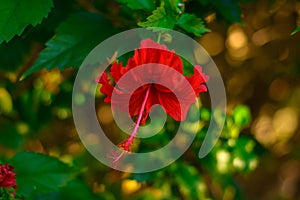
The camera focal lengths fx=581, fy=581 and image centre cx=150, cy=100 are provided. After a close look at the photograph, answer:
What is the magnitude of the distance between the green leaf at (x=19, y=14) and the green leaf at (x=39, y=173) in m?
0.31

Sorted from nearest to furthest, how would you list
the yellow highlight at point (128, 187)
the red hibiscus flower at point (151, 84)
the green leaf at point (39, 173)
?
the red hibiscus flower at point (151, 84) → the green leaf at point (39, 173) → the yellow highlight at point (128, 187)

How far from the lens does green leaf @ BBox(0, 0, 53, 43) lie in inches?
35.6

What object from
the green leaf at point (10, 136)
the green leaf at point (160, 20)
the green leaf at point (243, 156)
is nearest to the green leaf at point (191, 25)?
the green leaf at point (160, 20)

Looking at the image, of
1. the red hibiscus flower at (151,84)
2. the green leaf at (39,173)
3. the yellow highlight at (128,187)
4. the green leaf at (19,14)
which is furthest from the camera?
the yellow highlight at (128,187)

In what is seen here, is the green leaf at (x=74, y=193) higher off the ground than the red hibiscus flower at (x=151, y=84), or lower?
lower

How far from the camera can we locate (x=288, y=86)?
1.83 m

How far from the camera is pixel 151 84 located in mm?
792

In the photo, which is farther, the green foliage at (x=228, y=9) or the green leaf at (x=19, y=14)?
the green foliage at (x=228, y=9)

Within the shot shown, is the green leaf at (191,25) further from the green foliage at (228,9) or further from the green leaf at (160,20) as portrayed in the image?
the green foliage at (228,9)

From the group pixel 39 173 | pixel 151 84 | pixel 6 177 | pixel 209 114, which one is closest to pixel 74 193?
pixel 39 173

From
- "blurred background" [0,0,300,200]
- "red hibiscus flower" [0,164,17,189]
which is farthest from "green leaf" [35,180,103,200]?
"red hibiscus flower" [0,164,17,189]

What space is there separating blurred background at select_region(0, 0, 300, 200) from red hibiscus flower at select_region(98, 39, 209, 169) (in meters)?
0.22

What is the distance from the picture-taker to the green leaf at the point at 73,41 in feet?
3.29

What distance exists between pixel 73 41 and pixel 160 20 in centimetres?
27
